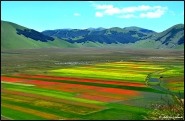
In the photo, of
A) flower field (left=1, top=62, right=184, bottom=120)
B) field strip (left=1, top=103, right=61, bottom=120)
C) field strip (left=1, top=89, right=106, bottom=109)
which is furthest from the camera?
field strip (left=1, top=89, right=106, bottom=109)

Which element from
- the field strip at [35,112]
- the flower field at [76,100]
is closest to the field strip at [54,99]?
the flower field at [76,100]

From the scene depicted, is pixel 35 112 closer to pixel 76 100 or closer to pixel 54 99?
pixel 54 99

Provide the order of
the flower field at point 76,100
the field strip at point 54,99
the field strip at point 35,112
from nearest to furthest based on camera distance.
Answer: the field strip at point 35,112 < the flower field at point 76,100 < the field strip at point 54,99

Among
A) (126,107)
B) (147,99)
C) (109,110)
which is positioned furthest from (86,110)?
(147,99)

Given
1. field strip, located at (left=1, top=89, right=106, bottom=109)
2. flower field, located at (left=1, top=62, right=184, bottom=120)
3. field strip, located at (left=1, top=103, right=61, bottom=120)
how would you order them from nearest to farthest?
field strip, located at (left=1, top=103, right=61, bottom=120) → flower field, located at (left=1, top=62, right=184, bottom=120) → field strip, located at (left=1, top=89, right=106, bottom=109)

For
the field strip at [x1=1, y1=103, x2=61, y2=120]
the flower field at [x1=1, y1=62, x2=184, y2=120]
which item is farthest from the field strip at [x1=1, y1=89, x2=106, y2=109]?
the field strip at [x1=1, y1=103, x2=61, y2=120]

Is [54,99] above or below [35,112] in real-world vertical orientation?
above

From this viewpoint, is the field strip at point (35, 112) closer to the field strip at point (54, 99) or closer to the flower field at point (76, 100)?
the flower field at point (76, 100)

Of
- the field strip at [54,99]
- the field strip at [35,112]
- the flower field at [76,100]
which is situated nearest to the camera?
the field strip at [35,112]

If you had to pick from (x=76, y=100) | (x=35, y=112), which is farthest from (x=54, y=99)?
(x=35, y=112)

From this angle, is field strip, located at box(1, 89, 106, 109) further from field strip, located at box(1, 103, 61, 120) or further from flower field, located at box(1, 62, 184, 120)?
field strip, located at box(1, 103, 61, 120)

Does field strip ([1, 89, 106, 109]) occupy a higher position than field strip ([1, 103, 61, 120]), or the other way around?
field strip ([1, 89, 106, 109])
